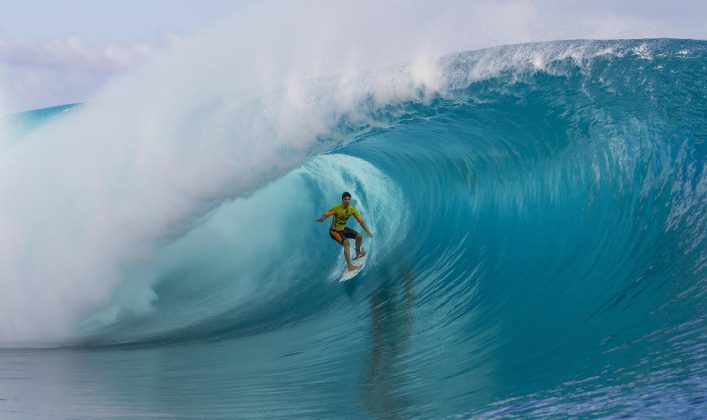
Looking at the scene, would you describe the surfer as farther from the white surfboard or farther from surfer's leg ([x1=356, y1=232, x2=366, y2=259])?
the white surfboard

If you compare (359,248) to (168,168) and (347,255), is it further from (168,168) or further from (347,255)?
(168,168)

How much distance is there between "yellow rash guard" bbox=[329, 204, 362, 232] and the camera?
9.48 m

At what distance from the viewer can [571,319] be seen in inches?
229

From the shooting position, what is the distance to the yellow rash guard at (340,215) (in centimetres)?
948

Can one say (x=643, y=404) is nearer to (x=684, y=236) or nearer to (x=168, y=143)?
(x=684, y=236)

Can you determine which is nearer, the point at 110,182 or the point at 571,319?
the point at 571,319

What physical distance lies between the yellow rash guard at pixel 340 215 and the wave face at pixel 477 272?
807mm

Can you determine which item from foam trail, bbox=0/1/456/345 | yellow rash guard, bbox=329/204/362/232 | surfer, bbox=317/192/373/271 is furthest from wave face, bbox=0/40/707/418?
yellow rash guard, bbox=329/204/362/232

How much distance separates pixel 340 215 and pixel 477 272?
1.98m

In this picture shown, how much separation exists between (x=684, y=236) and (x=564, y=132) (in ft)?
8.70

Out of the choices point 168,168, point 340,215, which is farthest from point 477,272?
point 168,168

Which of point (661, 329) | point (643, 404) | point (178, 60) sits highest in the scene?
point (178, 60)

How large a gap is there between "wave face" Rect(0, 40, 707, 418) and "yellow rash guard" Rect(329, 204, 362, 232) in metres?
0.81

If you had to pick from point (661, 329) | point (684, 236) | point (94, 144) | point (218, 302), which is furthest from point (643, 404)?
point (94, 144)
